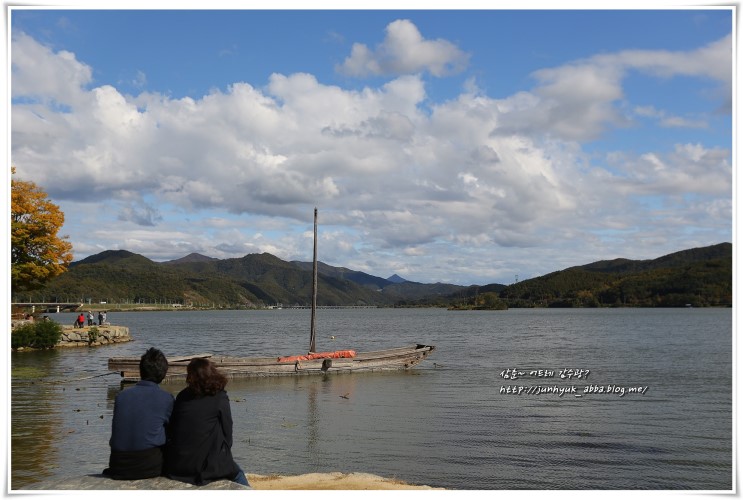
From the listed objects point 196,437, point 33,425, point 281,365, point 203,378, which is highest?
point 203,378

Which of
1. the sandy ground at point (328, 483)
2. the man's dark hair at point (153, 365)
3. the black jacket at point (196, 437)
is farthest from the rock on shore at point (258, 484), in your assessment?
the man's dark hair at point (153, 365)

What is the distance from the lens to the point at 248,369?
115 feet

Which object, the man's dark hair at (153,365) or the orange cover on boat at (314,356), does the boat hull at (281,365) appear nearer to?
the orange cover on boat at (314,356)

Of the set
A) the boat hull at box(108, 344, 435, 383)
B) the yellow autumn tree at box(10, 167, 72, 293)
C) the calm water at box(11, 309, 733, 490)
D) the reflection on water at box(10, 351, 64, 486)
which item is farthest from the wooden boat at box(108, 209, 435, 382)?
the yellow autumn tree at box(10, 167, 72, 293)

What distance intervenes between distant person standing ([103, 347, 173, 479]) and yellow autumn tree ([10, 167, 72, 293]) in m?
45.7

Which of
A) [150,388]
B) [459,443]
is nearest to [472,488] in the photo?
[459,443]

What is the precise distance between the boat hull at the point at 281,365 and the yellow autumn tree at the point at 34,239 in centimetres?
2013

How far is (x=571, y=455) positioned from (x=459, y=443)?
3.37m

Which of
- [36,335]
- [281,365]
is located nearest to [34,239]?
[36,335]

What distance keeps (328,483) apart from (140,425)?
5.10 meters

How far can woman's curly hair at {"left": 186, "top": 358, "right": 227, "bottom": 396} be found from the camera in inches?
305

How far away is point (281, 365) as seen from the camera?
35875mm

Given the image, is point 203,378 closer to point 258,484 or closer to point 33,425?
point 258,484
